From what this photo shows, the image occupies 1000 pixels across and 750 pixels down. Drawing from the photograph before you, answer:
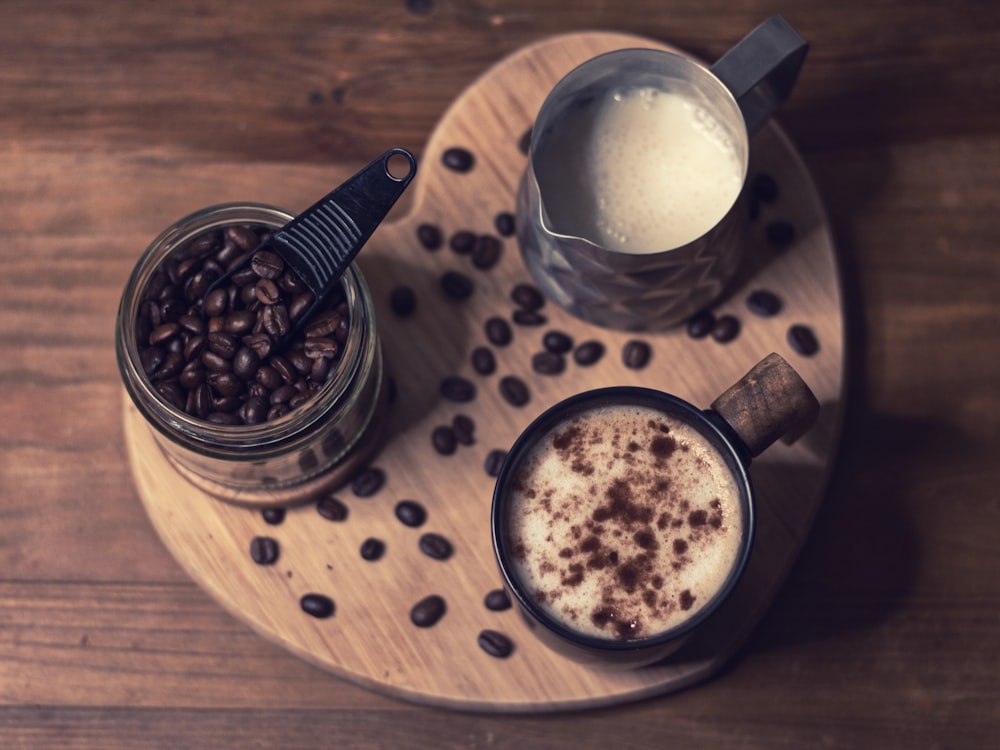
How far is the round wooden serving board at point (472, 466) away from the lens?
1312mm

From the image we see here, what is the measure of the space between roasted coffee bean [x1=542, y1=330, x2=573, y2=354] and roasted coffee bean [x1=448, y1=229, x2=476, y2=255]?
146 mm

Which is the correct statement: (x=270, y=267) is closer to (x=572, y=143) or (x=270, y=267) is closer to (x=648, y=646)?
(x=572, y=143)

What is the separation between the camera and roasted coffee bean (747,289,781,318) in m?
1.35

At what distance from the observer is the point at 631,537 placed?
3.80 ft

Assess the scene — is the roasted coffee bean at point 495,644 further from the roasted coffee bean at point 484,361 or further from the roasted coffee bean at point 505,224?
the roasted coffee bean at point 505,224

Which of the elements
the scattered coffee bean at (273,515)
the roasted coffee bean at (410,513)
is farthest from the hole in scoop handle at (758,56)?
the scattered coffee bean at (273,515)

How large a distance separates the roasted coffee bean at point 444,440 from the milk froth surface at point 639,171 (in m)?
0.28

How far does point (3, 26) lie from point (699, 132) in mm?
976

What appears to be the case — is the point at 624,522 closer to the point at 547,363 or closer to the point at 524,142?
the point at 547,363

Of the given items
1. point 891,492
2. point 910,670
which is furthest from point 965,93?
point 910,670

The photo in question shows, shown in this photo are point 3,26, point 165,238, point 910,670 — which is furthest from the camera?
point 3,26

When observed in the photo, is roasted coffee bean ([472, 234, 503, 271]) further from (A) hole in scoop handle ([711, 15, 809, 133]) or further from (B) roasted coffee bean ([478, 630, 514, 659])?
(B) roasted coffee bean ([478, 630, 514, 659])

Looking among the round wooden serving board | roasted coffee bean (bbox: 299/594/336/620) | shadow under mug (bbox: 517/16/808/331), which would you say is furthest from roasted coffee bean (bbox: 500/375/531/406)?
roasted coffee bean (bbox: 299/594/336/620)

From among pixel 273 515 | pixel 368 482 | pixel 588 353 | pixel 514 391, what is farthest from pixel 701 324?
pixel 273 515
